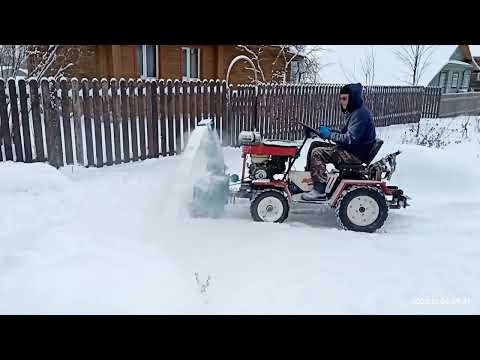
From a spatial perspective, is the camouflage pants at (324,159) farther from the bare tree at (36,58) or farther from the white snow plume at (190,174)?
the bare tree at (36,58)

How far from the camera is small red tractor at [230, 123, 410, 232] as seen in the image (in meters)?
2.94

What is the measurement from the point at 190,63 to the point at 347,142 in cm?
830

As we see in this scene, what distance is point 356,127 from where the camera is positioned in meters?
2.96

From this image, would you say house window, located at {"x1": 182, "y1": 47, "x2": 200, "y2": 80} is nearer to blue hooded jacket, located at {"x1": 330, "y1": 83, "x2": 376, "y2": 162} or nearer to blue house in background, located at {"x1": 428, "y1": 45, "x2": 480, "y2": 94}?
blue hooded jacket, located at {"x1": 330, "y1": 83, "x2": 376, "y2": 162}

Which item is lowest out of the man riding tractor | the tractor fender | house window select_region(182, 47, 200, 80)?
the tractor fender

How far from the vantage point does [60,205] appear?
3.06 m

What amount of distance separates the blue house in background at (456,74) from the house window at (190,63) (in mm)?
12202

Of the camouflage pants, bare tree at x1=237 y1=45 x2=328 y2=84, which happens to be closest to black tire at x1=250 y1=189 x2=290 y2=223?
the camouflage pants

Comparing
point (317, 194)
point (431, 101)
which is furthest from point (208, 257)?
point (431, 101)

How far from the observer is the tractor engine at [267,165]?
10.4 feet

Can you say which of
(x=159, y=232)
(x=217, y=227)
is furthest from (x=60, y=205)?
(x=217, y=227)

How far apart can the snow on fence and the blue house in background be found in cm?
1354
